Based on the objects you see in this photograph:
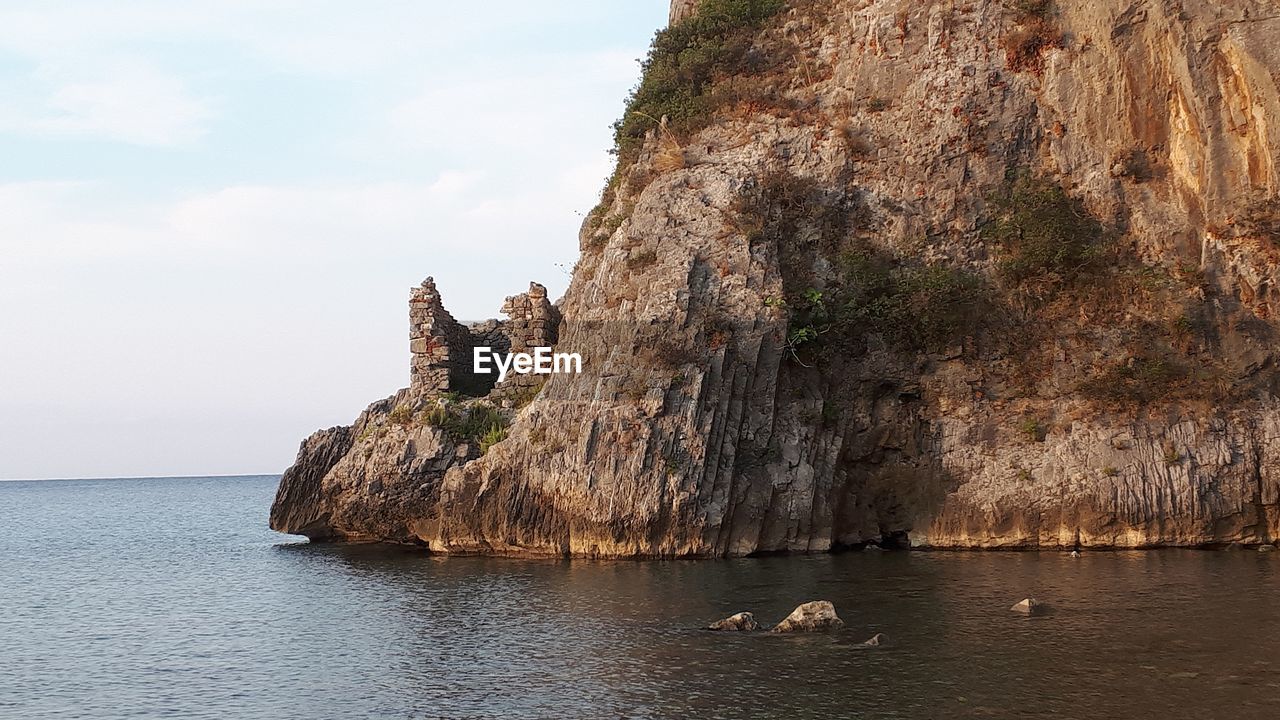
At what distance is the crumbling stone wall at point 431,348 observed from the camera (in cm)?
3534

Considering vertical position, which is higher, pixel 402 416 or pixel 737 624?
pixel 402 416

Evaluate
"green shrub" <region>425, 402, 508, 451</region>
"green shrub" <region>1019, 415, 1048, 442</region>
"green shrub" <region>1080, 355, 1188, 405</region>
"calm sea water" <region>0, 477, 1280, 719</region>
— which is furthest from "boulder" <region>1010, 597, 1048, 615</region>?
"green shrub" <region>425, 402, 508, 451</region>

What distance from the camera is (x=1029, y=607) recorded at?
1786 centimetres

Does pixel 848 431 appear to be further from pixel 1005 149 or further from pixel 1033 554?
pixel 1005 149

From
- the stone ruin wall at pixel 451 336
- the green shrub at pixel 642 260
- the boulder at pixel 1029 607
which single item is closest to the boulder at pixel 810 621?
the boulder at pixel 1029 607

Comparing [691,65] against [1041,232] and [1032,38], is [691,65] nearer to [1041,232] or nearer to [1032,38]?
[1032,38]

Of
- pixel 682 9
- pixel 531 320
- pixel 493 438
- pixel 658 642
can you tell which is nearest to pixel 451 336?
pixel 531 320

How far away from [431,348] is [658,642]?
20.5m

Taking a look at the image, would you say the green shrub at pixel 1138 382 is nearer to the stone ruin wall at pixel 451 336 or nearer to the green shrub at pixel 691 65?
the green shrub at pixel 691 65

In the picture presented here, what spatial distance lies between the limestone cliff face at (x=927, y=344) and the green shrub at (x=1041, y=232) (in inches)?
16.1

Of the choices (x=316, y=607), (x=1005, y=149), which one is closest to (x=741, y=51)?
(x=1005, y=149)

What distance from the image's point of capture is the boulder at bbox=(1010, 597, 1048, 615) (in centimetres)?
1783

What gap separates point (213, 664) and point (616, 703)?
23.8ft

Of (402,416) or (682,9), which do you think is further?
(682,9)
